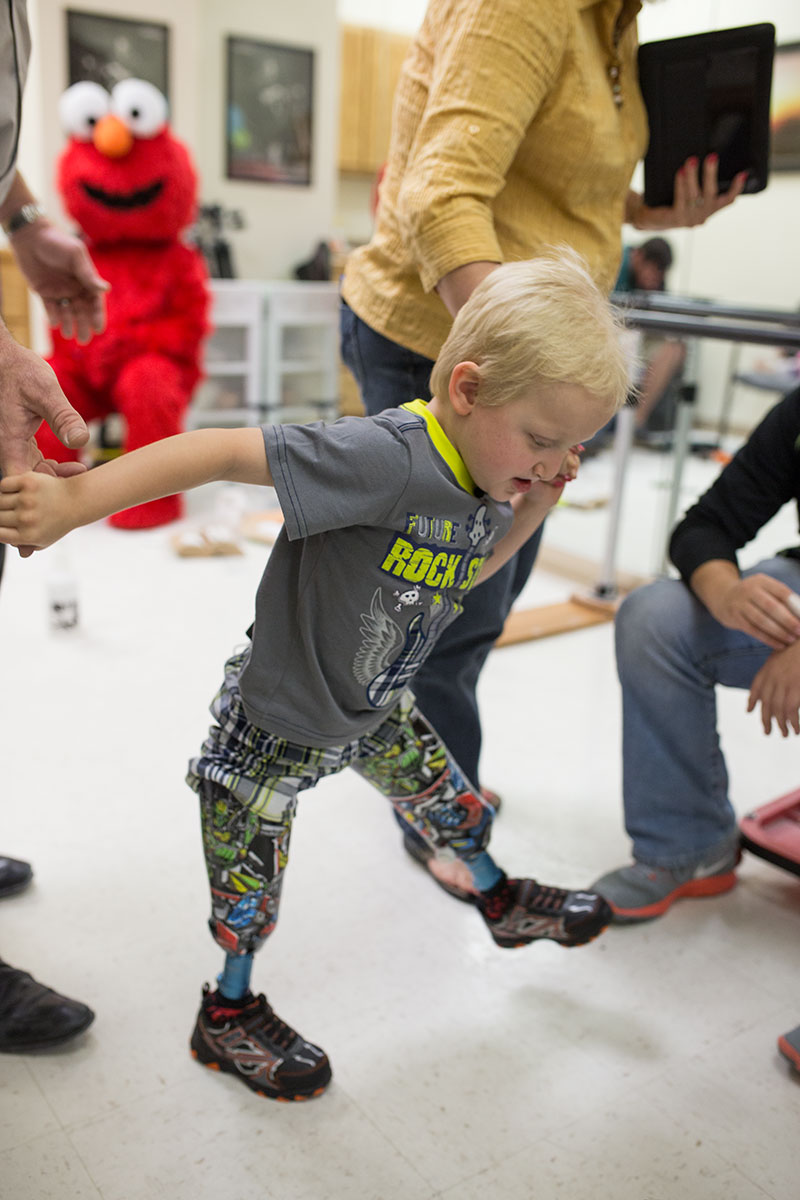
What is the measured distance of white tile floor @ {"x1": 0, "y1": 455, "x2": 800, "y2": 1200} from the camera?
1038 mm

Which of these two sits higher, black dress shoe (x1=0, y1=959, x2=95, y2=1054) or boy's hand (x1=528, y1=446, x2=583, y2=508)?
boy's hand (x1=528, y1=446, x2=583, y2=508)

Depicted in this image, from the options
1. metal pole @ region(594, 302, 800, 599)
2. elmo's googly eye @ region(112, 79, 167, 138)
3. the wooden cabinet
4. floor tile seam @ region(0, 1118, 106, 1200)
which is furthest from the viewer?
the wooden cabinet

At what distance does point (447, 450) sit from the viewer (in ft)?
3.20

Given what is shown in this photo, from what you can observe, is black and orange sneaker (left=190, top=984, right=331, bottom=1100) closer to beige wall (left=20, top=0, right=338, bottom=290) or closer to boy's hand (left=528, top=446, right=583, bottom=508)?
boy's hand (left=528, top=446, right=583, bottom=508)

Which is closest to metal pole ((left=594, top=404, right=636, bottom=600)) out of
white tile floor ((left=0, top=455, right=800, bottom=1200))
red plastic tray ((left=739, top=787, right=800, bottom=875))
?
white tile floor ((left=0, top=455, right=800, bottom=1200))

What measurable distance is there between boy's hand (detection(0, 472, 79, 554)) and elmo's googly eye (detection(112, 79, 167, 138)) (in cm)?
274

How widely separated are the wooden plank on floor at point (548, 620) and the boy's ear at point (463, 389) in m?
1.50

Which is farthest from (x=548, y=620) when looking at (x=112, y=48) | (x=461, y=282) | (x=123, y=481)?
(x=112, y=48)

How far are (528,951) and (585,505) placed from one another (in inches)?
86.8

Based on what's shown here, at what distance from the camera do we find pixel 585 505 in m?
3.40

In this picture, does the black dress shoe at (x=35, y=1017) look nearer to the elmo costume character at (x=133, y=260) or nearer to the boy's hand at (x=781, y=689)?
the boy's hand at (x=781, y=689)

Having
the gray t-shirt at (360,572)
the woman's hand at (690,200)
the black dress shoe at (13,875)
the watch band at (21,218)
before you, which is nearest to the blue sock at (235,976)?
the gray t-shirt at (360,572)

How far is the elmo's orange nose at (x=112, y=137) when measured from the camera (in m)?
3.12

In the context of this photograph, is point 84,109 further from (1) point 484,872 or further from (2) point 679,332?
(1) point 484,872
